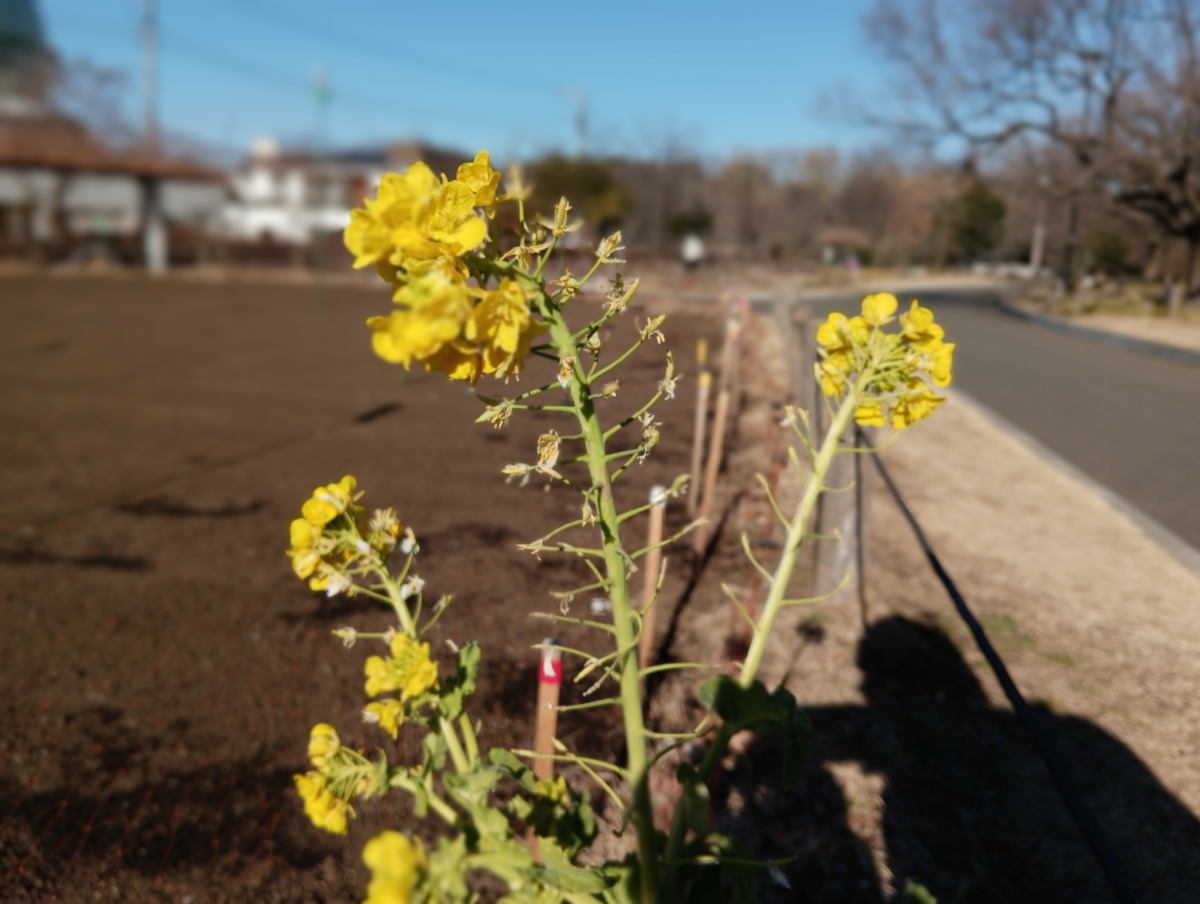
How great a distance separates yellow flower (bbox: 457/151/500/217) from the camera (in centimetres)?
118

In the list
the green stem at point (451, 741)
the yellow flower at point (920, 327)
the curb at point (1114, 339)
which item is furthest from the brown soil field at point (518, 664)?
the curb at point (1114, 339)

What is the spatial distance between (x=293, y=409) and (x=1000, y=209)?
36920 mm

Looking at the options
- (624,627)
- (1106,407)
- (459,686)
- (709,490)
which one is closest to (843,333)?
(624,627)

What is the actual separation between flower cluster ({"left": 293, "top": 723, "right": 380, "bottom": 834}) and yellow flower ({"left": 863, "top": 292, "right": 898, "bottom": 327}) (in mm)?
888

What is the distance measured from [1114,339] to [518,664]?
15.9 metres

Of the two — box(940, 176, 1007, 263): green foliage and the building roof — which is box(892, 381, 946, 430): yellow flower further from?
the building roof

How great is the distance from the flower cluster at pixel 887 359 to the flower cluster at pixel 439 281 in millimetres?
442

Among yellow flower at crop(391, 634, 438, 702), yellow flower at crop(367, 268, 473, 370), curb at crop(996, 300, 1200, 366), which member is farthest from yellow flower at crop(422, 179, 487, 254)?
curb at crop(996, 300, 1200, 366)

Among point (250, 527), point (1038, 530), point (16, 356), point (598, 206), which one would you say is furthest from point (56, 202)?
point (1038, 530)

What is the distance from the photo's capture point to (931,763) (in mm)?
3035

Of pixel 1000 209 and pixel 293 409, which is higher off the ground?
pixel 1000 209

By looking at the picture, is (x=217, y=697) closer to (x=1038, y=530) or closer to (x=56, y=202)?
(x=1038, y=530)

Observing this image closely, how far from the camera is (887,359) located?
1255mm

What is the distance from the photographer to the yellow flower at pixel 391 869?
35.9 inches
